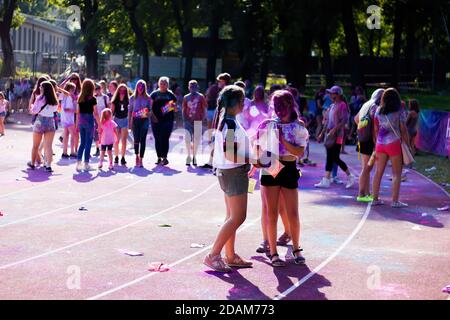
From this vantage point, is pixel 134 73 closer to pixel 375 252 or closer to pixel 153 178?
pixel 153 178

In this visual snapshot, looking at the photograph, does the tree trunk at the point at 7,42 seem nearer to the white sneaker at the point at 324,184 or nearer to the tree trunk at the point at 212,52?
the tree trunk at the point at 212,52

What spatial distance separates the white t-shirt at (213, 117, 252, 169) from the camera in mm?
9086

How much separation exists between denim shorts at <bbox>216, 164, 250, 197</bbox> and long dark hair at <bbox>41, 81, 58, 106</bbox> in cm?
932

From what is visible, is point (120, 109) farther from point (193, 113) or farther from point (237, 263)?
point (237, 263)

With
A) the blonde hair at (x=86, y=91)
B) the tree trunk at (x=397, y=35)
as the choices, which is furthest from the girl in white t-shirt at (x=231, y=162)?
the tree trunk at (x=397, y=35)

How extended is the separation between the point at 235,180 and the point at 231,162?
0.20 meters

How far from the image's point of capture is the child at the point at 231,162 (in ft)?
29.9

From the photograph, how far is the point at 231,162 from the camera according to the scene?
9195 mm

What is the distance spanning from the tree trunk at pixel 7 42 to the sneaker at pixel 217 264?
45.7 metres

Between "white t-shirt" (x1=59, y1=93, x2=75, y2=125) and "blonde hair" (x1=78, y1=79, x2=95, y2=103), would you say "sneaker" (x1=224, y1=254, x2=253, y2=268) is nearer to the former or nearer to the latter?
"blonde hair" (x1=78, y1=79, x2=95, y2=103)
